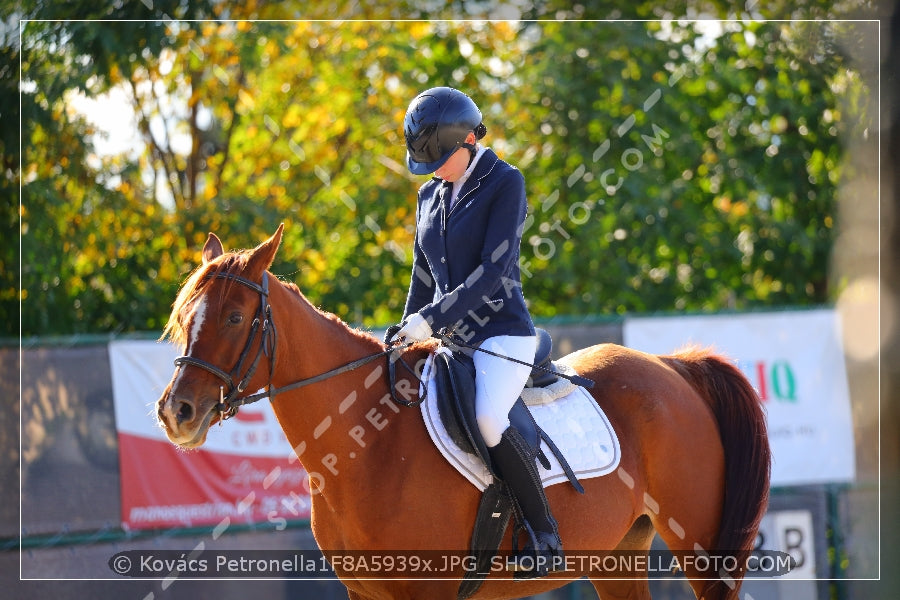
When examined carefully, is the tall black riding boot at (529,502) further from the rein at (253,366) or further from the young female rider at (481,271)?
the rein at (253,366)

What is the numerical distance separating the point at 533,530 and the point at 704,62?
864cm

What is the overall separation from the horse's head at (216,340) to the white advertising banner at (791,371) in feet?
15.3

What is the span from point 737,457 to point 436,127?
7.64 feet

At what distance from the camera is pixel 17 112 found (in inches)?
334

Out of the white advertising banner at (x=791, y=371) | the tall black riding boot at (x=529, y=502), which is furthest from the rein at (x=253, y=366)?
the white advertising banner at (x=791, y=371)

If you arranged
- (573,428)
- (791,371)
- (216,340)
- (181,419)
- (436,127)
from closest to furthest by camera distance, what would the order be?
(181,419) → (216,340) → (436,127) → (573,428) → (791,371)

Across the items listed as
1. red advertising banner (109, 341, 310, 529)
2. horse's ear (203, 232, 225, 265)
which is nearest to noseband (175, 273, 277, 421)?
horse's ear (203, 232, 225, 265)

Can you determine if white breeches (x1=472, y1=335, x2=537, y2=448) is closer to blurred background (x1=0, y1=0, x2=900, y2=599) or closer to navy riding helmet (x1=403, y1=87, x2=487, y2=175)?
navy riding helmet (x1=403, y1=87, x2=487, y2=175)

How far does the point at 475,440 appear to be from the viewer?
3.83 m

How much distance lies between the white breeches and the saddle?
0.12 ft

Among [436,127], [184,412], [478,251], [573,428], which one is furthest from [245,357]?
[573,428]

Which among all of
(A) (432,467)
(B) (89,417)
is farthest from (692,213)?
(A) (432,467)

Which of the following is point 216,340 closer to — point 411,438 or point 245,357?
point 245,357

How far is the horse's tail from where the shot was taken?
15.0 ft
